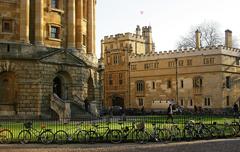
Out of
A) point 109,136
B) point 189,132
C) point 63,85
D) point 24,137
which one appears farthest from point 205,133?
point 63,85

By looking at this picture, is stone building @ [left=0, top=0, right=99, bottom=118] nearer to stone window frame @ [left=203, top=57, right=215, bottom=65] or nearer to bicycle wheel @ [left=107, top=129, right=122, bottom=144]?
bicycle wheel @ [left=107, top=129, right=122, bottom=144]

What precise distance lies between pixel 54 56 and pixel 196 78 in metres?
33.1

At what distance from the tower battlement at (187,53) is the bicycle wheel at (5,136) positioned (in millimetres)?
49867

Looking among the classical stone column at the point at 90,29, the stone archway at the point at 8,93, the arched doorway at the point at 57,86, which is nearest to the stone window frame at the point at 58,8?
the classical stone column at the point at 90,29

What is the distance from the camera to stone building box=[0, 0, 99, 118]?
4138 centimetres

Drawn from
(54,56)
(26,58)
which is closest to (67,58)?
(54,56)

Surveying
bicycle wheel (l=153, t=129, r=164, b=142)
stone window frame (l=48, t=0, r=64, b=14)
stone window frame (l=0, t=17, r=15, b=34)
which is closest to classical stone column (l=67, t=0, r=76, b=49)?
stone window frame (l=48, t=0, r=64, b=14)

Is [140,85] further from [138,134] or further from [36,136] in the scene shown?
[36,136]

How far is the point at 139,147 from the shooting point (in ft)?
69.4

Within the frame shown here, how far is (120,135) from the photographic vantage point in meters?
23.4

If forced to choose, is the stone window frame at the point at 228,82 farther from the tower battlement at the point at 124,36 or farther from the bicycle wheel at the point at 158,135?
the bicycle wheel at the point at 158,135

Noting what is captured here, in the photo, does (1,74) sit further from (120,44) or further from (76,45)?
(120,44)

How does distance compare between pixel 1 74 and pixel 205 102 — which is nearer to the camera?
pixel 1 74

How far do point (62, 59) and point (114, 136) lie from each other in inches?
884
